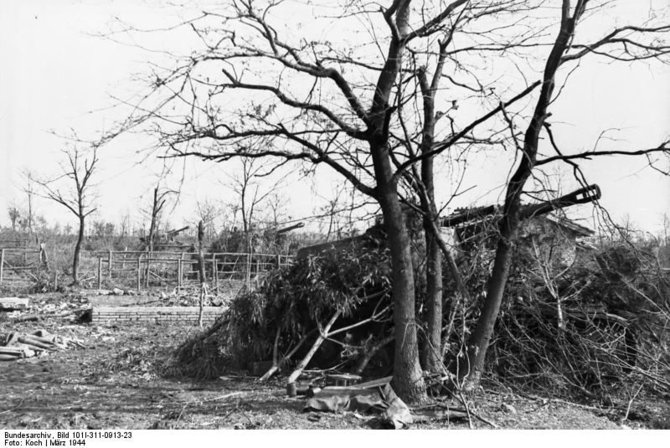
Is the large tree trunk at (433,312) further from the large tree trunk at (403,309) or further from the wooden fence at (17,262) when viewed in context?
the wooden fence at (17,262)

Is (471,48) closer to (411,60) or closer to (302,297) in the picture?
(411,60)

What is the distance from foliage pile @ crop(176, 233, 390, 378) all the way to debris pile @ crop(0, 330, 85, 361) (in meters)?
3.78

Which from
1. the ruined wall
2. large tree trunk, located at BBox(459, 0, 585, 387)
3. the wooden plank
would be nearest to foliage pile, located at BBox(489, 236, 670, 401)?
large tree trunk, located at BBox(459, 0, 585, 387)

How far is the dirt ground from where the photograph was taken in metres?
6.87

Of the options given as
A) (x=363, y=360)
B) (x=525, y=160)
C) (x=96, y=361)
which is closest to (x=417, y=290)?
(x=363, y=360)

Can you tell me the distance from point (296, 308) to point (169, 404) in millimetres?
2768

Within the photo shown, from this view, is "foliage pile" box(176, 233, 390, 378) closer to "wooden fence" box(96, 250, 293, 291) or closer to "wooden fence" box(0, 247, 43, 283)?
"wooden fence" box(96, 250, 293, 291)

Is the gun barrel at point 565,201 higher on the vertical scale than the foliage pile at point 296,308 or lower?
higher

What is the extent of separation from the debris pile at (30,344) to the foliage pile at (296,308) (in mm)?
3784

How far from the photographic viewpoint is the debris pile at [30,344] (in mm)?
12016

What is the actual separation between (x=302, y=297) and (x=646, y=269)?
498 centimetres

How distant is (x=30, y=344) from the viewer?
42.4ft

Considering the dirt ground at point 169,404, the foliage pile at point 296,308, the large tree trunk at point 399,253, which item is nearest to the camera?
the dirt ground at point 169,404

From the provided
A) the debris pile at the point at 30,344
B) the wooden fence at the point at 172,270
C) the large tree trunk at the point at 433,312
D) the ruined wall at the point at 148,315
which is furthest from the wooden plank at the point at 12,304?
the large tree trunk at the point at 433,312
